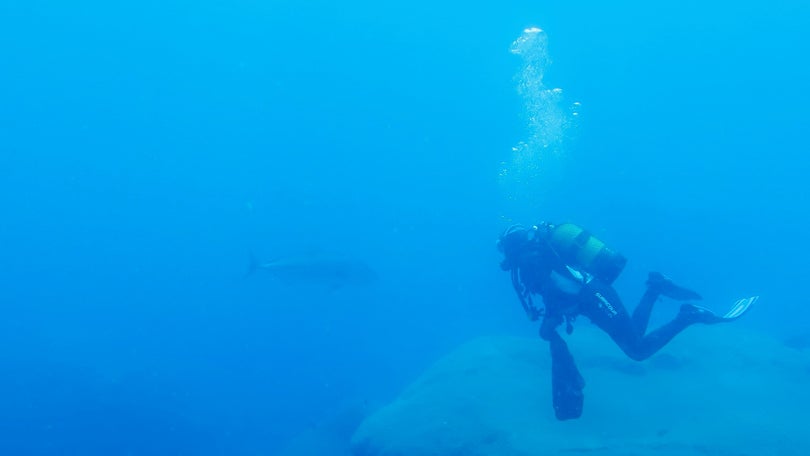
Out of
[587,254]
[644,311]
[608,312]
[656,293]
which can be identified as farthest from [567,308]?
[656,293]

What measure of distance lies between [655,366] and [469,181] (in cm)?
5757

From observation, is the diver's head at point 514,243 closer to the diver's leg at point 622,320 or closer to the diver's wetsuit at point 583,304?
the diver's wetsuit at point 583,304

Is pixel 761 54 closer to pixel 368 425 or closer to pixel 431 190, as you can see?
pixel 431 190

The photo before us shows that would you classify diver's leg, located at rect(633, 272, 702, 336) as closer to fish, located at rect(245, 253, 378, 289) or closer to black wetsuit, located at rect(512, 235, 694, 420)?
black wetsuit, located at rect(512, 235, 694, 420)

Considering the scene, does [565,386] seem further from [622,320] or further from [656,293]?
[656,293]

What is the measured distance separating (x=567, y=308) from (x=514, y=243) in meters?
0.99

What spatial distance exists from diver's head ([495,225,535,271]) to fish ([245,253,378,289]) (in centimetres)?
885

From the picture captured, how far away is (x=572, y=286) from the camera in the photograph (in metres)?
6.58

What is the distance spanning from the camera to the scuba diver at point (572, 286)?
21.3 ft

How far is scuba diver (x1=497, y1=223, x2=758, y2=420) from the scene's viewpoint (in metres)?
6.50

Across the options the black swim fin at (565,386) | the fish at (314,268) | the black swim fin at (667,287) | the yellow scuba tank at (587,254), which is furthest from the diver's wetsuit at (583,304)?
the fish at (314,268)

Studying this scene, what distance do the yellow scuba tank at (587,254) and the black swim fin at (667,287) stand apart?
920 millimetres

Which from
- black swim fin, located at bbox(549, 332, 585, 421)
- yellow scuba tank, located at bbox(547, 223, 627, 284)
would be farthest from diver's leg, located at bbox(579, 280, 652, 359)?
black swim fin, located at bbox(549, 332, 585, 421)

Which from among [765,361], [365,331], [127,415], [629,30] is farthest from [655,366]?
[629,30]
